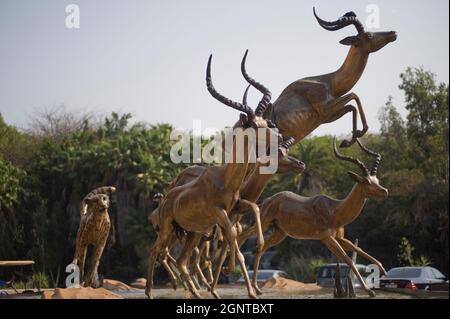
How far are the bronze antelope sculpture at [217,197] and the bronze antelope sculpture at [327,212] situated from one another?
2.03 m

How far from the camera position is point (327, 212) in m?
15.4

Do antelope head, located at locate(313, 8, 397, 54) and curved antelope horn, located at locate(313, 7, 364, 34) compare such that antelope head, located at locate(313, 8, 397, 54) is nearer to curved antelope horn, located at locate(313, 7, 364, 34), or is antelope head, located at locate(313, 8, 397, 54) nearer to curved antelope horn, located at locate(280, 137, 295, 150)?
curved antelope horn, located at locate(313, 7, 364, 34)

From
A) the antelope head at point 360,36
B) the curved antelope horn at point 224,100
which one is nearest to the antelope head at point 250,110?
the curved antelope horn at point 224,100

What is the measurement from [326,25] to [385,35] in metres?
1.09

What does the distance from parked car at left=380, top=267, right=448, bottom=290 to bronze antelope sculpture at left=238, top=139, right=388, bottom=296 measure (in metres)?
5.22

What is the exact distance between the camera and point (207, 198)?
40.9 ft

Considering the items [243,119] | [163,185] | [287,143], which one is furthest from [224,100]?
[163,185]

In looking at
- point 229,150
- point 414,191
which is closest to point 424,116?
point 414,191

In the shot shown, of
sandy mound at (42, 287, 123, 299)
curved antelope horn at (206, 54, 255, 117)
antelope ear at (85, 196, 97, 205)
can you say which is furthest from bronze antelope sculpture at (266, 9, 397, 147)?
sandy mound at (42, 287, 123, 299)

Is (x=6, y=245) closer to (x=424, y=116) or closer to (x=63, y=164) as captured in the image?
(x=63, y=164)

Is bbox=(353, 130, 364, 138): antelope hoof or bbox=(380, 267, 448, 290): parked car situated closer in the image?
bbox=(353, 130, 364, 138): antelope hoof

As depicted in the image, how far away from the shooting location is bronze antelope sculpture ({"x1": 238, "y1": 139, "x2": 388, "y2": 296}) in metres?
15.1

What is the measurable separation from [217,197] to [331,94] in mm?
3257

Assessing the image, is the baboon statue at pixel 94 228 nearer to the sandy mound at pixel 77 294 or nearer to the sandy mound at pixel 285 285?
the sandy mound at pixel 77 294
